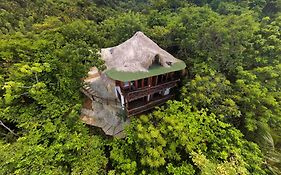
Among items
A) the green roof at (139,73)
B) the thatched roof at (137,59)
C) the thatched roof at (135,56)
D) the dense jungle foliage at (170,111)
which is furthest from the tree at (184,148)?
the thatched roof at (135,56)

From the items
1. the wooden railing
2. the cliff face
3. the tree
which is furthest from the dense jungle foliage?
the wooden railing

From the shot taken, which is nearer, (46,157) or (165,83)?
(46,157)

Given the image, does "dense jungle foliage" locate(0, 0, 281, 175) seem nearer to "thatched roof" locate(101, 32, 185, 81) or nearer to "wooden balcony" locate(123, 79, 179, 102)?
"thatched roof" locate(101, 32, 185, 81)

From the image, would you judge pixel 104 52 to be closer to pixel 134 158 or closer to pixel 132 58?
pixel 132 58

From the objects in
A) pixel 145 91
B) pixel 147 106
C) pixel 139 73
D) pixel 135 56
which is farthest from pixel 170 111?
pixel 135 56

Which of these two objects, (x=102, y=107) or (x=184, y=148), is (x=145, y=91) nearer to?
(x=102, y=107)

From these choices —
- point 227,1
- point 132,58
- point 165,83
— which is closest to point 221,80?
point 165,83
